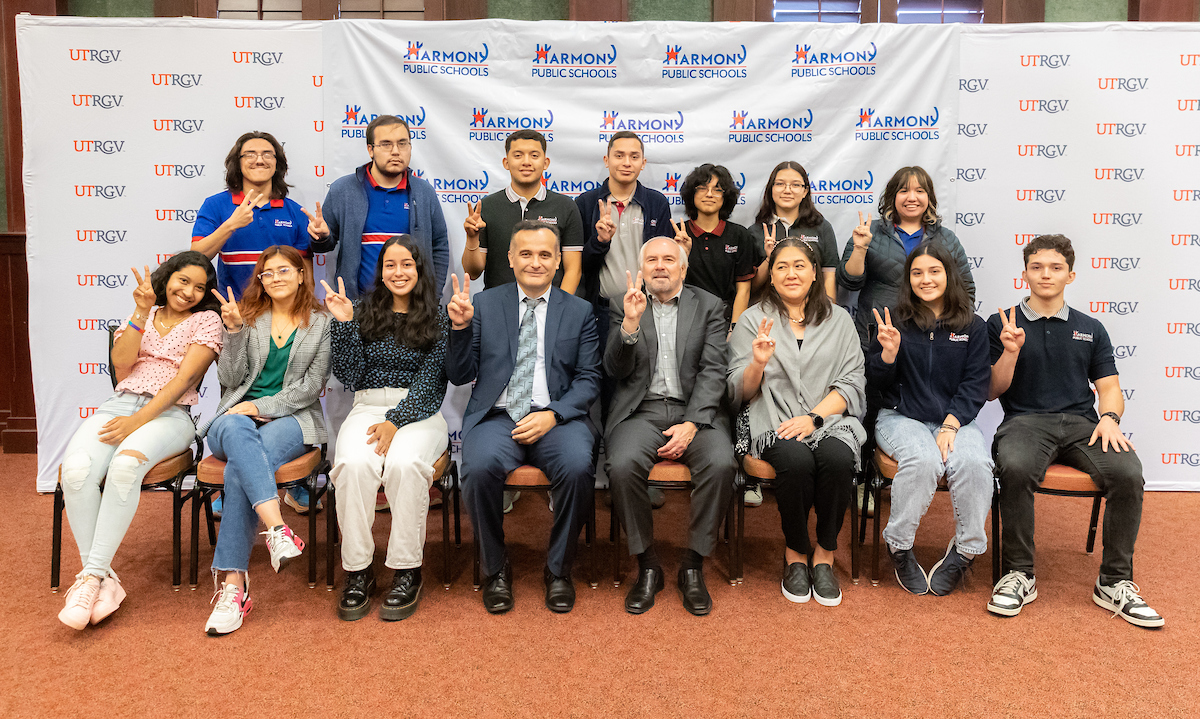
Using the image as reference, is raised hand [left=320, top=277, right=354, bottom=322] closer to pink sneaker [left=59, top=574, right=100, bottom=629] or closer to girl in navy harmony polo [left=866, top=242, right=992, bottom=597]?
pink sneaker [left=59, top=574, right=100, bottom=629]

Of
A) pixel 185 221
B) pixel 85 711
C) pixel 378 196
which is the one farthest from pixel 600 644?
→ pixel 185 221

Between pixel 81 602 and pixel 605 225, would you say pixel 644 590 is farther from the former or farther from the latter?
pixel 81 602

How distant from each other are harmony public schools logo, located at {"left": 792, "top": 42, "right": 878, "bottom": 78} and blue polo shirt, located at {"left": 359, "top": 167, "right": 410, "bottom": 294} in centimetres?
226

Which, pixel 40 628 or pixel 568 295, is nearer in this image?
pixel 40 628

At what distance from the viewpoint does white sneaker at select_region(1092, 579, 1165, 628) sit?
267 cm

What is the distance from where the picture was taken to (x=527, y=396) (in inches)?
120

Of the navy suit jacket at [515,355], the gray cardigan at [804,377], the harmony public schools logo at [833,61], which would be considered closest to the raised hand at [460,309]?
the navy suit jacket at [515,355]

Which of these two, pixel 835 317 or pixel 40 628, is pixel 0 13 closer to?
pixel 40 628

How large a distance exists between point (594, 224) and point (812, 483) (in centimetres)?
165

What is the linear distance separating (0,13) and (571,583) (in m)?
4.86

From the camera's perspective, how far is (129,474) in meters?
2.79

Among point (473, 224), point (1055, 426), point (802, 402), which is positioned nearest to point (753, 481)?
point (802, 402)

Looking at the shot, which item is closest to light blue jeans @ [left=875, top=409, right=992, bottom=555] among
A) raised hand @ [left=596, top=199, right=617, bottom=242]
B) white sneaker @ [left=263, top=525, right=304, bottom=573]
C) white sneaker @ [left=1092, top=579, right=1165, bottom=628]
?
white sneaker @ [left=1092, top=579, right=1165, bottom=628]

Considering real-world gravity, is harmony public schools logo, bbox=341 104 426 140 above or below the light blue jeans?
above
